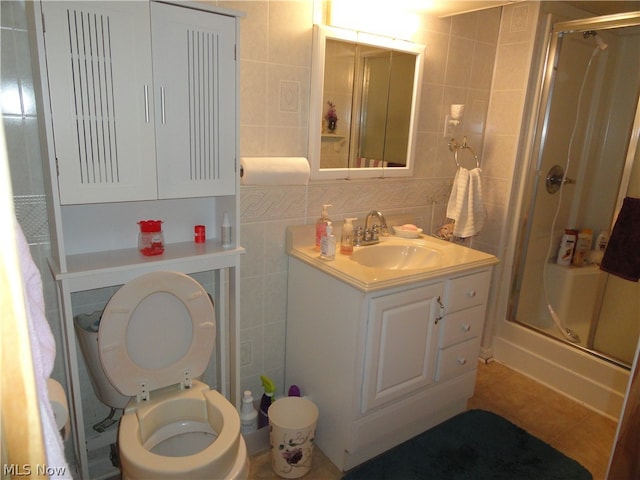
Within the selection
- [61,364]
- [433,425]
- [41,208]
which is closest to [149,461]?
[61,364]

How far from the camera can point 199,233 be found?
65.3 inches

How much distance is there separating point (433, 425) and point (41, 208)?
73.2 inches

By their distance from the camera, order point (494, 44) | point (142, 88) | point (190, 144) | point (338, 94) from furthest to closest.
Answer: point (494, 44), point (338, 94), point (190, 144), point (142, 88)

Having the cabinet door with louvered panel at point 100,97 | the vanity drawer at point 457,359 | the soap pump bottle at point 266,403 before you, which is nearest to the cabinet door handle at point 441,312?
the vanity drawer at point 457,359

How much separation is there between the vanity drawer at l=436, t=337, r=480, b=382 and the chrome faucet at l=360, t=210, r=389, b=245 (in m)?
0.59

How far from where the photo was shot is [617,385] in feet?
7.16

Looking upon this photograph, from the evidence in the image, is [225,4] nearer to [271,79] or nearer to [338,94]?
[271,79]

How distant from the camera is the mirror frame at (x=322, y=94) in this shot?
1.79 m

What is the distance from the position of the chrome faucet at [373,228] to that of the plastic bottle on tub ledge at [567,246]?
48.5 inches

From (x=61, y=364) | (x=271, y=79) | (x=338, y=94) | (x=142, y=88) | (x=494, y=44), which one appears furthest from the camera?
(x=494, y=44)

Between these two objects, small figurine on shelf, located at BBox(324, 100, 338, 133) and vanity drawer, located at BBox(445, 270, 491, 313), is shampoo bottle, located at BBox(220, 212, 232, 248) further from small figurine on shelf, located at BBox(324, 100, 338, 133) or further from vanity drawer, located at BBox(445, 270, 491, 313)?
vanity drawer, located at BBox(445, 270, 491, 313)

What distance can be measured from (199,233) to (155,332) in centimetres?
39

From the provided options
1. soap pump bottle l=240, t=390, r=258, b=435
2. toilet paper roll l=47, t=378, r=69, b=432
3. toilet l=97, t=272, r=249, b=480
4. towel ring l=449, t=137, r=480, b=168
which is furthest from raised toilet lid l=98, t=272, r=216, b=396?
towel ring l=449, t=137, r=480, b=168

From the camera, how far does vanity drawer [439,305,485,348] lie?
1893 millimetres
